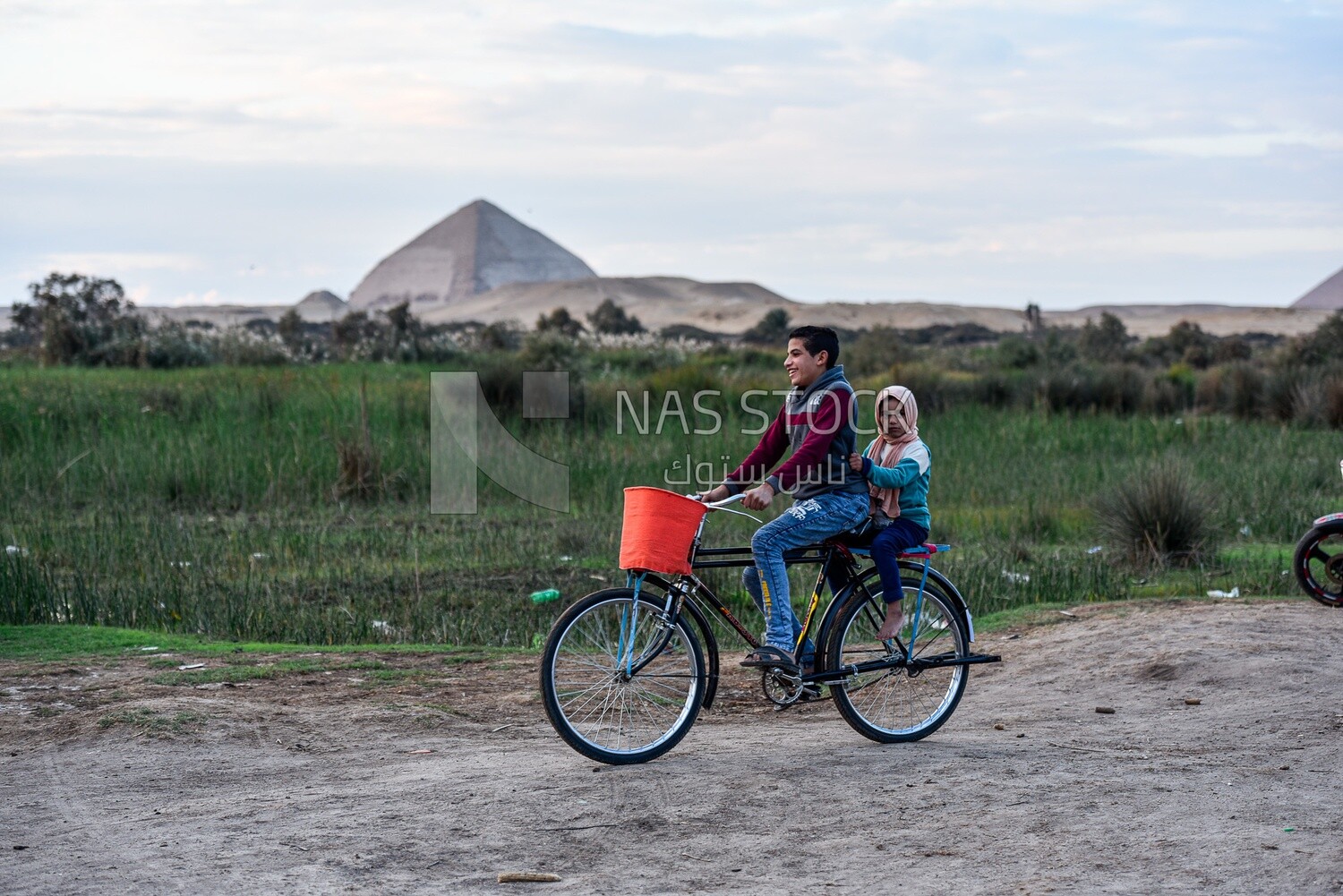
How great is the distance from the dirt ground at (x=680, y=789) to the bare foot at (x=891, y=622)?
53 centimetres

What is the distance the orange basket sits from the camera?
5.98 metres

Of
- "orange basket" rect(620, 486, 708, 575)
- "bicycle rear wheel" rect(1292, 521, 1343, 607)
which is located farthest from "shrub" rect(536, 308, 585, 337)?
"orange basket" rect(620, 486, 708, 575)

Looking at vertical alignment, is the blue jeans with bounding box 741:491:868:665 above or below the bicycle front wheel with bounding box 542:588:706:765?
above

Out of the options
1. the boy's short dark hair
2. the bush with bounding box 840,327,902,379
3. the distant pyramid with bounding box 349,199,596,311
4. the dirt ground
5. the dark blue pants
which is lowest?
the dirt ground

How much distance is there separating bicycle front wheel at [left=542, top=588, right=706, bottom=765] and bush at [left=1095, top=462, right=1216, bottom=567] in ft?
26.1

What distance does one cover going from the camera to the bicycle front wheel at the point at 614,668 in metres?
5.90

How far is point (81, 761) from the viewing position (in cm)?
621

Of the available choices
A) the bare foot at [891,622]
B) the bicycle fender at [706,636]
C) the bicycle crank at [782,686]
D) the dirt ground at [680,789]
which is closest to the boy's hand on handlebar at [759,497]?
the bicycle fender at [706,636]

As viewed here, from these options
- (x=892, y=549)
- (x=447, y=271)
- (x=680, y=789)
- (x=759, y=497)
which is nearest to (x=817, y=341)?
(x=759, y=497)

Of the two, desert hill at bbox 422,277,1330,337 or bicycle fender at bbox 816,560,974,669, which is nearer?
bicycle fender at bbox 816,560,974,669

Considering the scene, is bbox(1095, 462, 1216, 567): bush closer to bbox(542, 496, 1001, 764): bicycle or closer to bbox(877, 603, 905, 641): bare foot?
bbox(542, 496, 1001, 764): bicycle

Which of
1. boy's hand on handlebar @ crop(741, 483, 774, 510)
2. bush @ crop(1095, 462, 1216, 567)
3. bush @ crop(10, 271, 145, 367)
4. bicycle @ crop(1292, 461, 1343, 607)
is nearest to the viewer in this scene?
boy's hand on handlebar @ crop(741, 483, 774, 510)

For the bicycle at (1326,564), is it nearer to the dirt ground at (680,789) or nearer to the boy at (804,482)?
the dirt ground at (680,789)

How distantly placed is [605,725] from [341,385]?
62.2 ft
